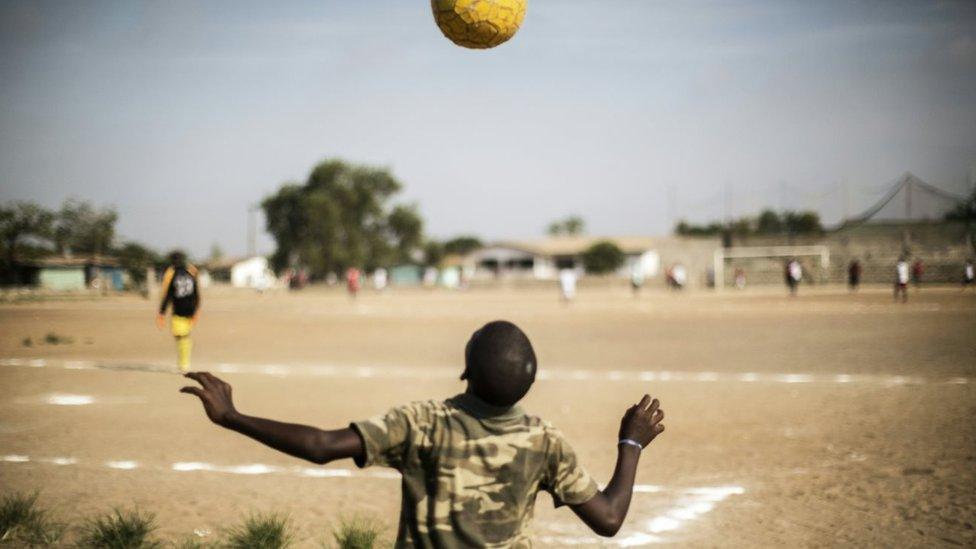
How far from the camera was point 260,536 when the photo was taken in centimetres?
461

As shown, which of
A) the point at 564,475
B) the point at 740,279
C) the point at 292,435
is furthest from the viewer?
the point at 740,279

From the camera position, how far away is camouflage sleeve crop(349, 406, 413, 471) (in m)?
2.23

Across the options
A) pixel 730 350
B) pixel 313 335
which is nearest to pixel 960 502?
pixel 730 350

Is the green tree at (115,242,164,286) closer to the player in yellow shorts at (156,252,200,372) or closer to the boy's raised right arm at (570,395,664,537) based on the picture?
the player in yellow shorts at (156,252,200,372)

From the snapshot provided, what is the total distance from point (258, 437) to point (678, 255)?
64649 millimetres

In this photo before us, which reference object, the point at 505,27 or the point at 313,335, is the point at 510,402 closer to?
the point at 505,27

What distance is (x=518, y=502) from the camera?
7.91 feet

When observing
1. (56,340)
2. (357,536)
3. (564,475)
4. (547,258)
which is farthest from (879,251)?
(564,475)

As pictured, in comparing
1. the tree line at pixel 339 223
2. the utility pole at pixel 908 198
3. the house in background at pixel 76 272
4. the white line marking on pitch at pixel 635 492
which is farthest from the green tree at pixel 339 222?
the white line marking on pitch at pixel 635 492

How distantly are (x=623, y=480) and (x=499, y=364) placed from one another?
2.04ft

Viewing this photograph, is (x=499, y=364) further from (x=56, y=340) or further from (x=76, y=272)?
(x=76, y=272)

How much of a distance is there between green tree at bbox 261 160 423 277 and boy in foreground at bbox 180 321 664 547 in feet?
270

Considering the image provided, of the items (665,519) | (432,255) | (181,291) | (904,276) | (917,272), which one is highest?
(432,255)

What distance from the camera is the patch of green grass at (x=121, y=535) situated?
15.1 feet
